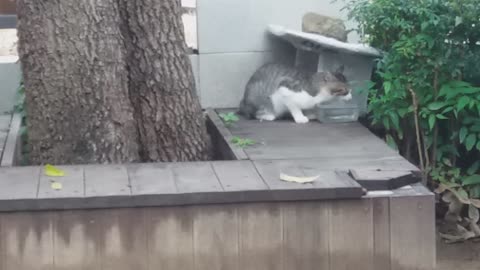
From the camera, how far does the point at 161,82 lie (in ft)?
17.7

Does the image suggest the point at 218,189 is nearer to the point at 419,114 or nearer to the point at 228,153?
the point at 228,153

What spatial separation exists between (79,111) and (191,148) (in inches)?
30.0

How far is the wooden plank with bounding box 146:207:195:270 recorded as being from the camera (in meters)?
4.18

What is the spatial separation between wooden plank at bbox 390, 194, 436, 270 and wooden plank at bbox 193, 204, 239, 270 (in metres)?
0.69

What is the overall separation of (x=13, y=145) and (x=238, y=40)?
6.62ft

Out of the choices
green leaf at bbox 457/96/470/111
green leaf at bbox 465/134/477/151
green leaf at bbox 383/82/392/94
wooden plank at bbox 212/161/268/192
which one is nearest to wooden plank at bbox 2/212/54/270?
wooden plank at bbox 212/161/268/192

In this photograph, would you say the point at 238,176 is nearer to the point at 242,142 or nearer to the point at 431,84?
the point at 242,142

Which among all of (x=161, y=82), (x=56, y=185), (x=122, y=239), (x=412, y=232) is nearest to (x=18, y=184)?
(x=56, y=185)

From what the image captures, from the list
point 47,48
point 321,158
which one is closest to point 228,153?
point 321,158

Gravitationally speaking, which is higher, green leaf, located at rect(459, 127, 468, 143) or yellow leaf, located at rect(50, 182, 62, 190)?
yellow leaf, located at rect(50, 182, 62, 190)

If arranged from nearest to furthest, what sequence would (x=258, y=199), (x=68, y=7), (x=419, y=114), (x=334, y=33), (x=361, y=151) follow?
(x=258, y=199)
(x=68, y=7)
(x=361, y=151)
(x=419, y=114)
(x=334, y=33)

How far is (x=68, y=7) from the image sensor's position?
16.1 feet

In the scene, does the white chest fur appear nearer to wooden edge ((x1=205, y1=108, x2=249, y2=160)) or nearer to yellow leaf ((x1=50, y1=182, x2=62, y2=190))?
wooden edge ((x1=205, y1=108, x2=249, y2=160))

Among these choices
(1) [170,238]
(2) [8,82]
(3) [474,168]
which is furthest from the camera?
(2) [8,82]
